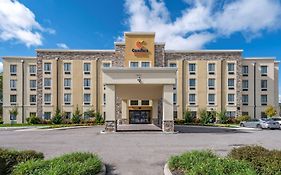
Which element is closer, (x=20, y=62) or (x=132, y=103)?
(x=132, y=103)

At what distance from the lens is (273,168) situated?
5.90m

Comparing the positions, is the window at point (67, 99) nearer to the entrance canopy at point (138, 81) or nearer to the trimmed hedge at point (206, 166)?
the entrance canopy at point (138, 81)

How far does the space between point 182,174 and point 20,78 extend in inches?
1713

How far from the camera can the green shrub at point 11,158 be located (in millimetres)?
7057

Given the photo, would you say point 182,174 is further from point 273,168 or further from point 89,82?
point 89,82

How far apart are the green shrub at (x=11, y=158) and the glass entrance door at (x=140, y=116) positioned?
102 feet

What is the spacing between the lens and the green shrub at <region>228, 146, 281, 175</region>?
595cm

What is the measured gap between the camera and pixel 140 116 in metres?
39.3

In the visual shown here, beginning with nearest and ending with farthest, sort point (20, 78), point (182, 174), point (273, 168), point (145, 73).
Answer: point (273, 168), point (182, 174), point (145, 73), point (20, 78)

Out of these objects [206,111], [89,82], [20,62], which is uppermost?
[20,62]

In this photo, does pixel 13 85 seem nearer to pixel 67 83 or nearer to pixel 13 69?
pixel 13 69

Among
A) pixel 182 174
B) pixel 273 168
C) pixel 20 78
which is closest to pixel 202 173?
pixel 182 174

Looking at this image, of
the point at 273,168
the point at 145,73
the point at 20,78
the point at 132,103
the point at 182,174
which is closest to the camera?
the point at 273,168

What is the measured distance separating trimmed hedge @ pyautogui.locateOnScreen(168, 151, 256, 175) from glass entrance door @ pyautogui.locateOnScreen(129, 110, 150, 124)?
102ft
